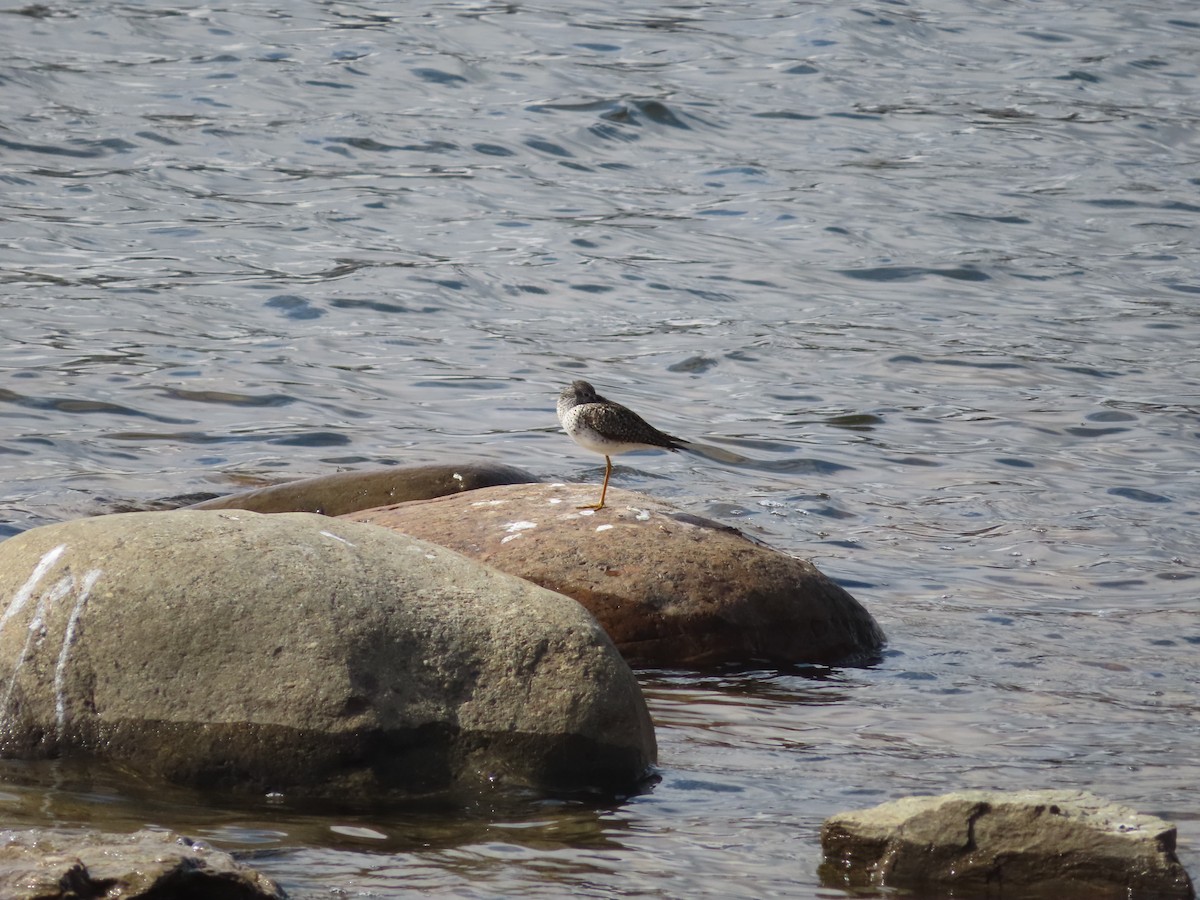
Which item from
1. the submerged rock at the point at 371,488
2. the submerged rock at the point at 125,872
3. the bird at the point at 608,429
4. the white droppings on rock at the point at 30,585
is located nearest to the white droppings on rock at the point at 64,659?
the white droppings on rock at the point at 30,585

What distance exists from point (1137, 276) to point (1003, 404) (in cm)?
419

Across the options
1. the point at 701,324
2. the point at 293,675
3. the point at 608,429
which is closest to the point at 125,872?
the point at 293,675

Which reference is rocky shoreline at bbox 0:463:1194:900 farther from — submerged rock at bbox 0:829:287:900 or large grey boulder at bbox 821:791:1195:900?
submerged rock at bbox 0:829:287:900

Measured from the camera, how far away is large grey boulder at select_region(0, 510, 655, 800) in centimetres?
505

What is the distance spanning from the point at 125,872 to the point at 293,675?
1313mm

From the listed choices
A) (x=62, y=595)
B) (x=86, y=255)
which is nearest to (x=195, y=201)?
(x=86, y=255)

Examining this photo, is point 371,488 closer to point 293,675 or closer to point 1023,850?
point 293,675

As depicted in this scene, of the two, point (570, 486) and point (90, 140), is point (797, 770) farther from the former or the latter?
point (90, 140)

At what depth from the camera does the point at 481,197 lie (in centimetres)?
1630

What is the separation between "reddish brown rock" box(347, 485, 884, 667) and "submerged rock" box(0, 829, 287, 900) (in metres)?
2.97

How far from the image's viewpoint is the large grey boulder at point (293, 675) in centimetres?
505

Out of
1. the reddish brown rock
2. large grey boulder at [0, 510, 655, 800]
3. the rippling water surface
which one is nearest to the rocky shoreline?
large grey boulder at [0, 510, 655, 800]

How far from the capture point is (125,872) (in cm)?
384

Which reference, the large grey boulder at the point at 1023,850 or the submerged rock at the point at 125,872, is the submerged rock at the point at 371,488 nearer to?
the large grey boulder at the point at 1023,850
